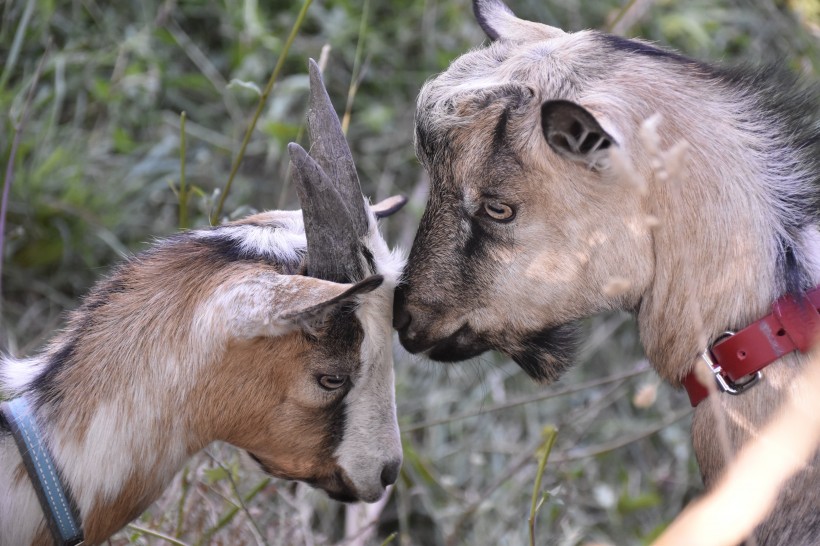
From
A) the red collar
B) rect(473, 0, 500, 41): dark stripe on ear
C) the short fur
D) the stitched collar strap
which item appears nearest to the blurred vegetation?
rect(473, 0, 500, 41): dark stripe on ear

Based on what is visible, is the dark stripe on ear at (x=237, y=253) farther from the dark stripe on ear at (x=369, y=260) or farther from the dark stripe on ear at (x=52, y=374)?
the dark stripe on ear at (x=52, y=374)

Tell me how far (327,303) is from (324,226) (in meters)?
0.31

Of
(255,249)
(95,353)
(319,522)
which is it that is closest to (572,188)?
(255,249)

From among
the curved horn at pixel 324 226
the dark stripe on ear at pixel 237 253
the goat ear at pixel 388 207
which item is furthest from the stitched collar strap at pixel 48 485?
the goat ear at pixel 388 207

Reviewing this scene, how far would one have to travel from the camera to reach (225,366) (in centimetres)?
293

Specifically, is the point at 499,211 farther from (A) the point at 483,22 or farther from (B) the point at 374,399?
(A) the point at 483,22

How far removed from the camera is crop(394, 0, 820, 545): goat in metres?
2.77

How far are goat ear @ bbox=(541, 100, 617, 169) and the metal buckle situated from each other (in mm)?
576

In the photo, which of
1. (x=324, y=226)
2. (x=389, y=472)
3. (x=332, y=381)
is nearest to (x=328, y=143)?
(x=324, y=226)

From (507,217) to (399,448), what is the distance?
820 millimetres

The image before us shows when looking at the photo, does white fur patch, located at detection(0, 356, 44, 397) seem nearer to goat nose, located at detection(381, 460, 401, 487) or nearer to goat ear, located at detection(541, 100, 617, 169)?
goat nose, located at detection(381, 460, 401, 487)

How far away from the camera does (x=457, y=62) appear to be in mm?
3221

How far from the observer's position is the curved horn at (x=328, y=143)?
3000mm

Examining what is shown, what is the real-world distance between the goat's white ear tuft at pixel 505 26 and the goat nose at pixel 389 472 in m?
1.38
